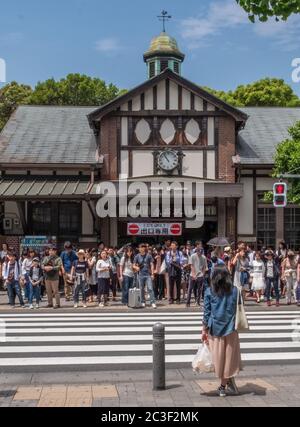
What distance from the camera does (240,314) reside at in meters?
7.93

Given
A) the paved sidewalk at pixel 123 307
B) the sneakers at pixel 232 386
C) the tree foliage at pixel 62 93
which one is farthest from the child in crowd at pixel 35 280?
the tree foliage at pixel 62 93

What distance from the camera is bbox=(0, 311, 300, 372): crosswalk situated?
9953mm

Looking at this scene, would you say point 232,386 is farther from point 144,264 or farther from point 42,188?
point 42,188

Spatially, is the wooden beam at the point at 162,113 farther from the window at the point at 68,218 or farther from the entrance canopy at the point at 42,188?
the window at the point at 68,218

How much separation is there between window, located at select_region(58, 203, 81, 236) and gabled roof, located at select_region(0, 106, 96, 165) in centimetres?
190

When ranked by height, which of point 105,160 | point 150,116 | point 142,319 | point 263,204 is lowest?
point 142,319

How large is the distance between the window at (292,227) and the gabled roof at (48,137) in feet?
28.3

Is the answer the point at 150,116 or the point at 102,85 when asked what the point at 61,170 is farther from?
the point at 102,85

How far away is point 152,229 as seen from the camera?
952 inches

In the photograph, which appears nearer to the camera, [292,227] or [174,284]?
[174,284]

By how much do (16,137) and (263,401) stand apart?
22100mm
